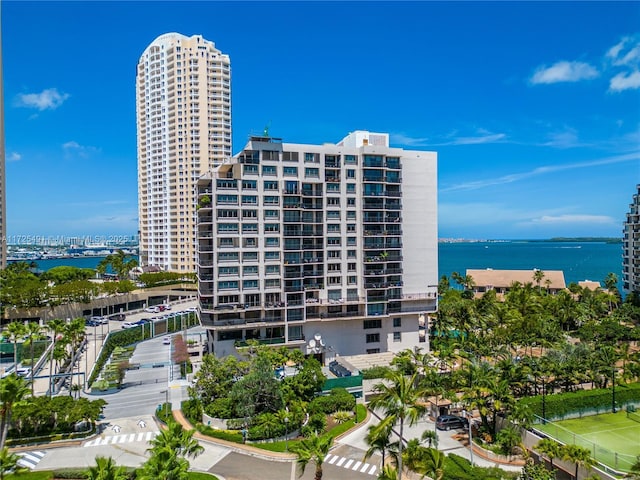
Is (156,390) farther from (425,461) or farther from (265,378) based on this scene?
(425,461)

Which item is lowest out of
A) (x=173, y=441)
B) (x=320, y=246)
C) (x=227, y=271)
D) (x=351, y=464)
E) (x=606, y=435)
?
(x=351, y=464)

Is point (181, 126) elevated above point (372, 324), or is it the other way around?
point (181, 126)

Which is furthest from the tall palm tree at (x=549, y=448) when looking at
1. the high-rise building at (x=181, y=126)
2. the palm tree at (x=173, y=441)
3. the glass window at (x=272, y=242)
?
the high-rise building at (x=181, y=126)

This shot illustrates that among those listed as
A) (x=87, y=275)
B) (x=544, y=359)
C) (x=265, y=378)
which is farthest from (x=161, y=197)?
(x=544, y=359)

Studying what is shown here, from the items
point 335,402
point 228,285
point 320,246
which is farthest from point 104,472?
point 320,246

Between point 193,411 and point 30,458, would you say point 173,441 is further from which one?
point 30,458

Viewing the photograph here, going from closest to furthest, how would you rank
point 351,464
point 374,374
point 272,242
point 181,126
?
point 351,464, point 374,374, point 272,242, point 181,126

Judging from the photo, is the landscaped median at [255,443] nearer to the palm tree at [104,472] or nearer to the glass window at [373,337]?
the palm tree at [104,472]

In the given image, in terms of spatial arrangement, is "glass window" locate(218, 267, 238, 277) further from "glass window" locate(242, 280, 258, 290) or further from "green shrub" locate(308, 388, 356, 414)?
"green shrub" locate(308, 388, 356, 414)
